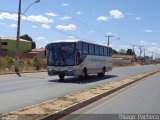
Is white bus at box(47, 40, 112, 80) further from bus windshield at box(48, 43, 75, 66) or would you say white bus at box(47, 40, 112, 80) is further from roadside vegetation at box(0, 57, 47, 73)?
roadside vegetation at box(0, 57, 47, 73)

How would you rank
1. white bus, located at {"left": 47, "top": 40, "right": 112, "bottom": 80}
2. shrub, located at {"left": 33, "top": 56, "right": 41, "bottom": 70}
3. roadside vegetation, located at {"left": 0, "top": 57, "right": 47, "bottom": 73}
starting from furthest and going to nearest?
shrub, located at {"left": 33, "top": 56, "right": 41, "bottom": 70} < roadside vegetation, located at {"left": 0, "top": 57, "right": 47, "bottom": 73} < white bus, located at {"left": 47, "top": 40, "right": 112, "bottom": 80}

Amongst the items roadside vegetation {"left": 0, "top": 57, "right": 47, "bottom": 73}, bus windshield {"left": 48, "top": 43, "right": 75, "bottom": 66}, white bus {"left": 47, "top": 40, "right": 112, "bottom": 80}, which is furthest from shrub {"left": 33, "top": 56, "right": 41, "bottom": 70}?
bus windshield {"left": 48, "top": 43, "right": 75, "bottom": 66}

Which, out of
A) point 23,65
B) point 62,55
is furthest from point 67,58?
point 23,65

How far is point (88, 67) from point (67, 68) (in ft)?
11.6

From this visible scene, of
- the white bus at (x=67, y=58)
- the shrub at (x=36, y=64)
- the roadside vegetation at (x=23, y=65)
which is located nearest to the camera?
the white bus at (x=67, y=58)

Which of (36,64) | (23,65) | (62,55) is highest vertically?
(62,55)

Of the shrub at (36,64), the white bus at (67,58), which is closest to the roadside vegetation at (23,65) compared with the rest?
the shrub at (36,64)

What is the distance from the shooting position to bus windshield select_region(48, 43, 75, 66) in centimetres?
2833

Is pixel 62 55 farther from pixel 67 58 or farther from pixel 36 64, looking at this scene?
pixel 36 64

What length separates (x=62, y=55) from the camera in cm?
2845

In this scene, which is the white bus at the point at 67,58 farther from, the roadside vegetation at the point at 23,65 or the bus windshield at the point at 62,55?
the roadside vegetation at the point at 23,65

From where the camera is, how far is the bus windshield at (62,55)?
28328mm

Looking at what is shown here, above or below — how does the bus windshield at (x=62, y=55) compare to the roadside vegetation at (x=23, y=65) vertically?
above

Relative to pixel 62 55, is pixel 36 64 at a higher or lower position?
lower
